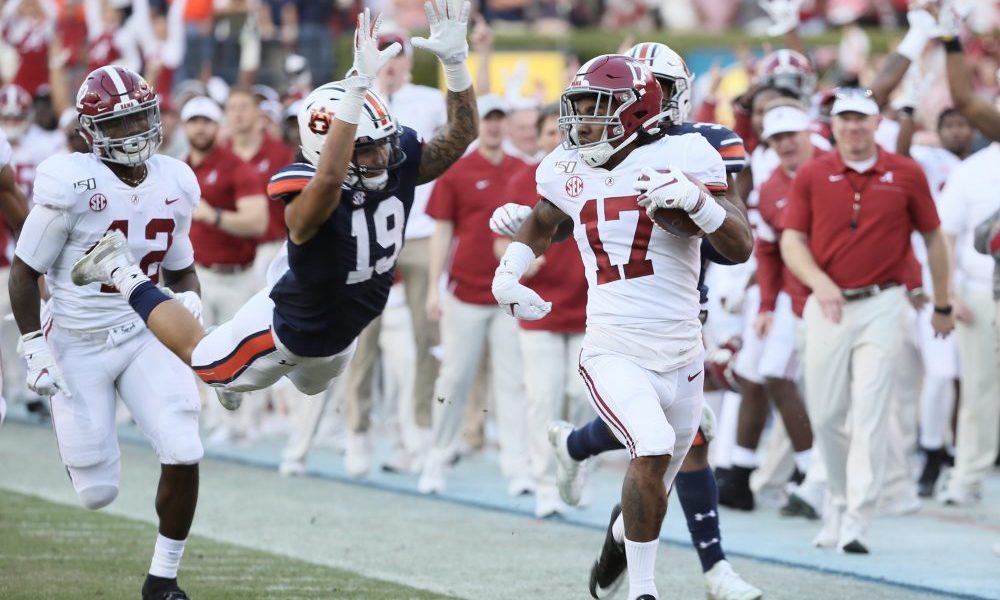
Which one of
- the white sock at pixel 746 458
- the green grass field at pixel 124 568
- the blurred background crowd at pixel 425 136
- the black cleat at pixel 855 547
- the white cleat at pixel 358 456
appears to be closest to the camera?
the green grass field at pixel 124 568

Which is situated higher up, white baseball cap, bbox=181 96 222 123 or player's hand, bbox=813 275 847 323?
white baseball cap, bbox=181 96 222 123

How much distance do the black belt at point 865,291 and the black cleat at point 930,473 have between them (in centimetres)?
215

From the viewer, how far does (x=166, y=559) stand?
5980mm

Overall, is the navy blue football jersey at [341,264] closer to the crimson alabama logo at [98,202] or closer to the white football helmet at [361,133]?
the white football helmet at [361,133]

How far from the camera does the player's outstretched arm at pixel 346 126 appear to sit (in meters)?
5.19

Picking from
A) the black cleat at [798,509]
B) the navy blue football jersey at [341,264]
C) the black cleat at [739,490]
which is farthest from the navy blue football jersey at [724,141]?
the black cleat at [739,490]

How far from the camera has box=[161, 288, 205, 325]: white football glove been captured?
611 centimetres

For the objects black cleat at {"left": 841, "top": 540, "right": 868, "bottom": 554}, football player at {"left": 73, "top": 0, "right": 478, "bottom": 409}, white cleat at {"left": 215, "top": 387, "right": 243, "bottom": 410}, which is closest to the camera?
football player at {"left": 73, "top": 0, "right": 478, "bottom": 409}

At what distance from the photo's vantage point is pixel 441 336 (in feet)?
32.7

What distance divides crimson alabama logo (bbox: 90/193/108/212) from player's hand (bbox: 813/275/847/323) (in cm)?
324

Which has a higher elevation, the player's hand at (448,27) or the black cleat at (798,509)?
the player's hand at (448,27)

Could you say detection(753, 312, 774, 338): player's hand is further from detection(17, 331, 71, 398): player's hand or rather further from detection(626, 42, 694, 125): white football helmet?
detection(17, 331, 71, 398): player's hand

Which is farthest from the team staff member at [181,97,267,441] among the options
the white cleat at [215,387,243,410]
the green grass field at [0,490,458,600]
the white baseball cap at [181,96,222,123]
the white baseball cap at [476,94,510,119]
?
the white cleat at [215,387,243,410]

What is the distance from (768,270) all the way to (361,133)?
3461mm
